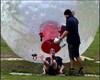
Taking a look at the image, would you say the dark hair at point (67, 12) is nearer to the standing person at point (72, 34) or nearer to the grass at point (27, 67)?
the standing person at point (72, 34)

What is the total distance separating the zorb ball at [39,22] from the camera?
880 centimetres

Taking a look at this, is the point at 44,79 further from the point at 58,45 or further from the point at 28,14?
the point at 28,14

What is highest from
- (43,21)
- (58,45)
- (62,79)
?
(43,21)

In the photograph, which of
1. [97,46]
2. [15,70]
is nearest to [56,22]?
[15,70]

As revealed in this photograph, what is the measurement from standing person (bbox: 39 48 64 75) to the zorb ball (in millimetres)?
285

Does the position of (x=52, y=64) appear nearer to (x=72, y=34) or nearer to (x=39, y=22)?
(x=72, y=34)

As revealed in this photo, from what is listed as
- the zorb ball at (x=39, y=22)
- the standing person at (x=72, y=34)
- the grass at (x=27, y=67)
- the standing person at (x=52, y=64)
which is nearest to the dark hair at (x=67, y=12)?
the standing person at (x=72, y=34)

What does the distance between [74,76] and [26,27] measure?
1.55 m

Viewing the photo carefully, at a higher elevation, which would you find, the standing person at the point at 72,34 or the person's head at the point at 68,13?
the person's head at the point at 68,13

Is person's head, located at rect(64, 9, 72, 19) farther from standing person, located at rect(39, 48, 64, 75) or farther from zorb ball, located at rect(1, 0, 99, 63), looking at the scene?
standing person, located at rect(39, 48, 64, 75)

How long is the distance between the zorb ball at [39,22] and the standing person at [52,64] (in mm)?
285

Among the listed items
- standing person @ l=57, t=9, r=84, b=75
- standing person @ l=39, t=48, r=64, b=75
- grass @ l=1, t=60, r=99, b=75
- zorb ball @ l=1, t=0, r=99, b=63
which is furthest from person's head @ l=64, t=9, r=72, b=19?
grass @ l=1, t=60, r=99, b=75

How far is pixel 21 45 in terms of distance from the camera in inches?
362

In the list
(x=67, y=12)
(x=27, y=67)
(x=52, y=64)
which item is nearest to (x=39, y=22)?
(x=67, y=12)
